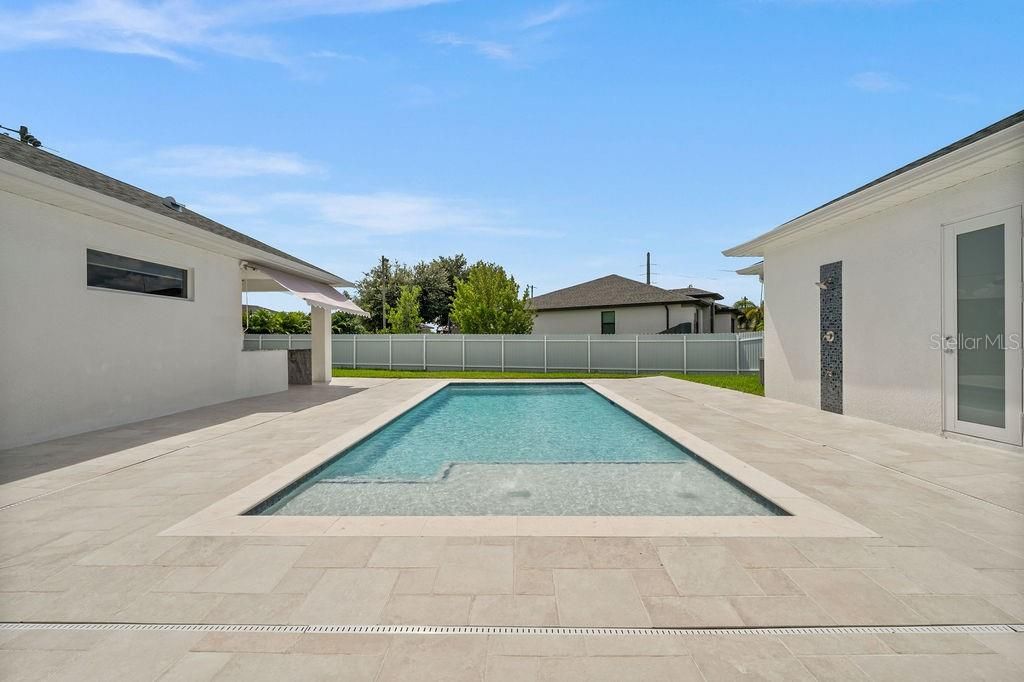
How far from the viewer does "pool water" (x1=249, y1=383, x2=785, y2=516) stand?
5.53m

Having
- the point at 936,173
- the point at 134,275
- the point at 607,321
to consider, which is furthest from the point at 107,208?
the point at 607,321

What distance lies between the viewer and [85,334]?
8.97 metres

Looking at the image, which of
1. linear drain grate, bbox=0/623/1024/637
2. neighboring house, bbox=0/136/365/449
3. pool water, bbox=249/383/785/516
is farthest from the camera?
neighboring house, bbox=0/136/365/449

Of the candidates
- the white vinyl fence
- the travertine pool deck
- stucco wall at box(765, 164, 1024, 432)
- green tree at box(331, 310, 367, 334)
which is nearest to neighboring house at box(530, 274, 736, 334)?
the white vinyl fence

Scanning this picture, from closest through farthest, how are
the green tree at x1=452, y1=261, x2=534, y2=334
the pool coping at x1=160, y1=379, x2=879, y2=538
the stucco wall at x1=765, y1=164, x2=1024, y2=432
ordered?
the pool coping at x1=160, y1=379, x2=879, y2=538 < the stucco wall at x1=765, y1=164, x2=1024, y2=432 < the green tree at x1=452, y1=261, x2=534, y2=334

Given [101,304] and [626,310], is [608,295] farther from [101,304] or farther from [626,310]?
[101,304]

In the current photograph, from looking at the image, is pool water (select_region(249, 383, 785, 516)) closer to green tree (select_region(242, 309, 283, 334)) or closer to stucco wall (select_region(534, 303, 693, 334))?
stucco wall (select_region(534, 303, 693, 334))

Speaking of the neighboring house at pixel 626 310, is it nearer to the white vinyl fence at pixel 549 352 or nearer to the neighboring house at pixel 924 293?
the white vinyl fence at pixel 549 352

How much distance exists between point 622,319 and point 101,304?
32.8 metres

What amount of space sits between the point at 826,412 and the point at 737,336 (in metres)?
12.8

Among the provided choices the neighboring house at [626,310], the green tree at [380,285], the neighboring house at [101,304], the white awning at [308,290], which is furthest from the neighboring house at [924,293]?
the green tree at [380,285]

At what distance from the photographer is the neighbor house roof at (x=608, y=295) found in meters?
35.9

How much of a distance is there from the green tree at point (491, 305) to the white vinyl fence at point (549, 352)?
6848mm
